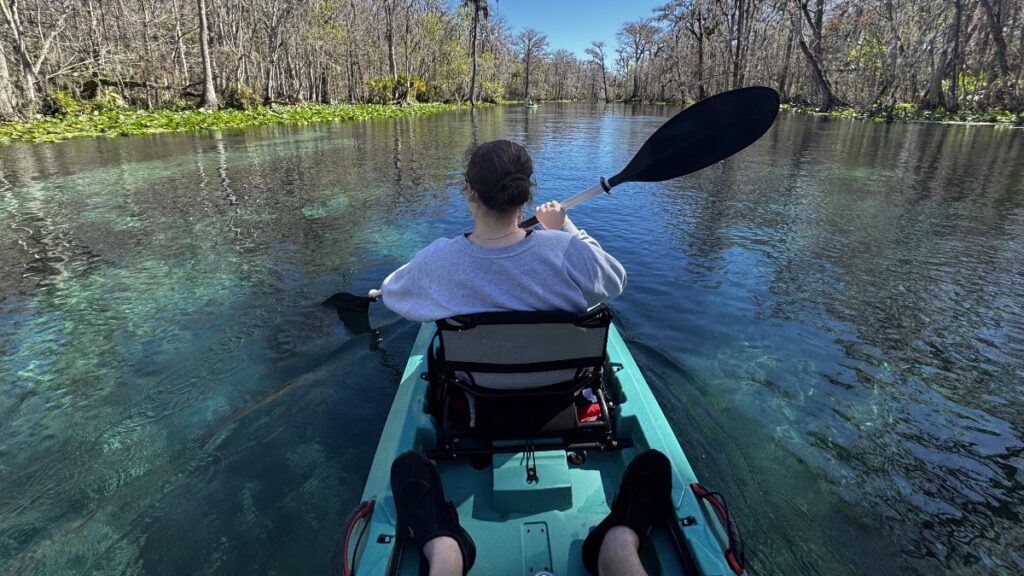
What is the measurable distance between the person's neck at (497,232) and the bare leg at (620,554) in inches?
41.3

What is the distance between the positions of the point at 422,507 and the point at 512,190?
1142mm

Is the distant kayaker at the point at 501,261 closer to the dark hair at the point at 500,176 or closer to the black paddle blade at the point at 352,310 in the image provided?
the dark hair at the point at 500,176

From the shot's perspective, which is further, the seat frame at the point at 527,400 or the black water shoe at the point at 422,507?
the seat frame at the point at 527,400

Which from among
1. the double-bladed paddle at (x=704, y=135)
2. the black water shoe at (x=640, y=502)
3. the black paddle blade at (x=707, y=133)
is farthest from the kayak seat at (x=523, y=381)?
the black paddle blade at (x=707, y=133)

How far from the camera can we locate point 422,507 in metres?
1.80

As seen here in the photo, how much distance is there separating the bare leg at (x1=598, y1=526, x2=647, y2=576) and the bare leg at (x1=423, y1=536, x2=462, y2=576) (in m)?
0.46

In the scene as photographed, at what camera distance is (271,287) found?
5910 millimetres

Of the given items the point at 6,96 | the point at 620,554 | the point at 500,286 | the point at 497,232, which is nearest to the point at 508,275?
the point at 500,286

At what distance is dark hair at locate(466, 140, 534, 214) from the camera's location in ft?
5.96

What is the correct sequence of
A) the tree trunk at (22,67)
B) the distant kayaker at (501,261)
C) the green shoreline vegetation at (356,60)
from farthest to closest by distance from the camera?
the green shoreline vegetation at (356,60), the tree trunk at (22,67), the distant kayaker at (501,261)

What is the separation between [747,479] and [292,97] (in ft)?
125

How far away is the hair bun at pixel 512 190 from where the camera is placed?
1814 mm

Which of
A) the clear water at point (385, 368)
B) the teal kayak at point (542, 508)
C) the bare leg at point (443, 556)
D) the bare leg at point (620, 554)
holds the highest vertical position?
the bare leg at point (620, 554)

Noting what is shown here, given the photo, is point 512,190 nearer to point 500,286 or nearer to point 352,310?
point 500,286
